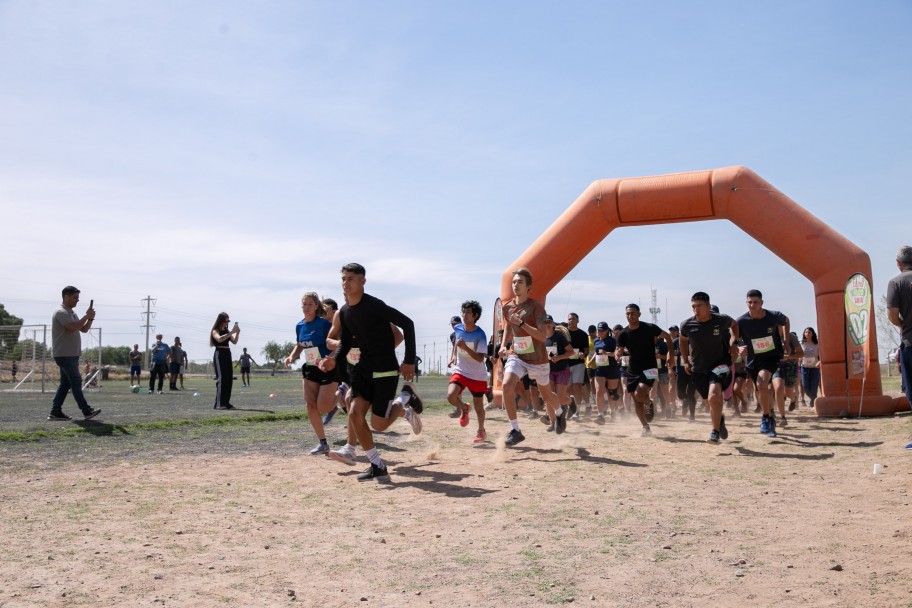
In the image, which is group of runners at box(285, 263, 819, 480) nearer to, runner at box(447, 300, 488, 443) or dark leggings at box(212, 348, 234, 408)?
runner at box(447, 300, 488, 443)

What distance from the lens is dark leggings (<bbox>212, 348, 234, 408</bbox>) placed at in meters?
15.6

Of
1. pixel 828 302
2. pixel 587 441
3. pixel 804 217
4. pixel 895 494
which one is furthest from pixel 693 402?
pixel 895 494

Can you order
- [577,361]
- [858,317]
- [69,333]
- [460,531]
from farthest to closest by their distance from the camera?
[577,361]
[858,317]
[69,333]
[460,531]

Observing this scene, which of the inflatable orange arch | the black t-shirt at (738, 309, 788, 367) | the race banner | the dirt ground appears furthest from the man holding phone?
the race banner

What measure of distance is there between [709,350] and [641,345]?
56.3 inches

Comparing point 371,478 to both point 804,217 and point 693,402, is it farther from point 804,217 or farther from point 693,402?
point 804,217

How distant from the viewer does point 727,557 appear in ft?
14.7

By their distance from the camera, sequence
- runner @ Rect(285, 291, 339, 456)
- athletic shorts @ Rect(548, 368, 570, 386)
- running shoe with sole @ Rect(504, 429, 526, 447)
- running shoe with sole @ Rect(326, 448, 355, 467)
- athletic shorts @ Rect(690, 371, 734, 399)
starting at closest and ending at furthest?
running shoe with sole @ Rect(326, 448, 355, 467)
runner @ Rect(285, 291, 339, 456)
running shoe with sole @ Rect(504, 429, 526, 447)
athletic shorts @ Rect(690, 371, 734, 399)
athletic shorts @ Rect(548, 368, 570, 386)

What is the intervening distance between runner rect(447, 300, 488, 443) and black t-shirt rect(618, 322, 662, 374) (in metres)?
2.11

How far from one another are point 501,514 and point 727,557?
1775mm

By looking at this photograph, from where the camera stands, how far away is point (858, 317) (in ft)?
43.8

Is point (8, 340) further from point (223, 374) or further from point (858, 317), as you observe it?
point (858, 317)

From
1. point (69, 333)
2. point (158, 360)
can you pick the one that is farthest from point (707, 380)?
point (158, 360)

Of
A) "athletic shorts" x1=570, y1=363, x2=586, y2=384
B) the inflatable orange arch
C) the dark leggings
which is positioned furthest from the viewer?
"athletic shorts" x1=570, y1=363, x2=586, y2=384
